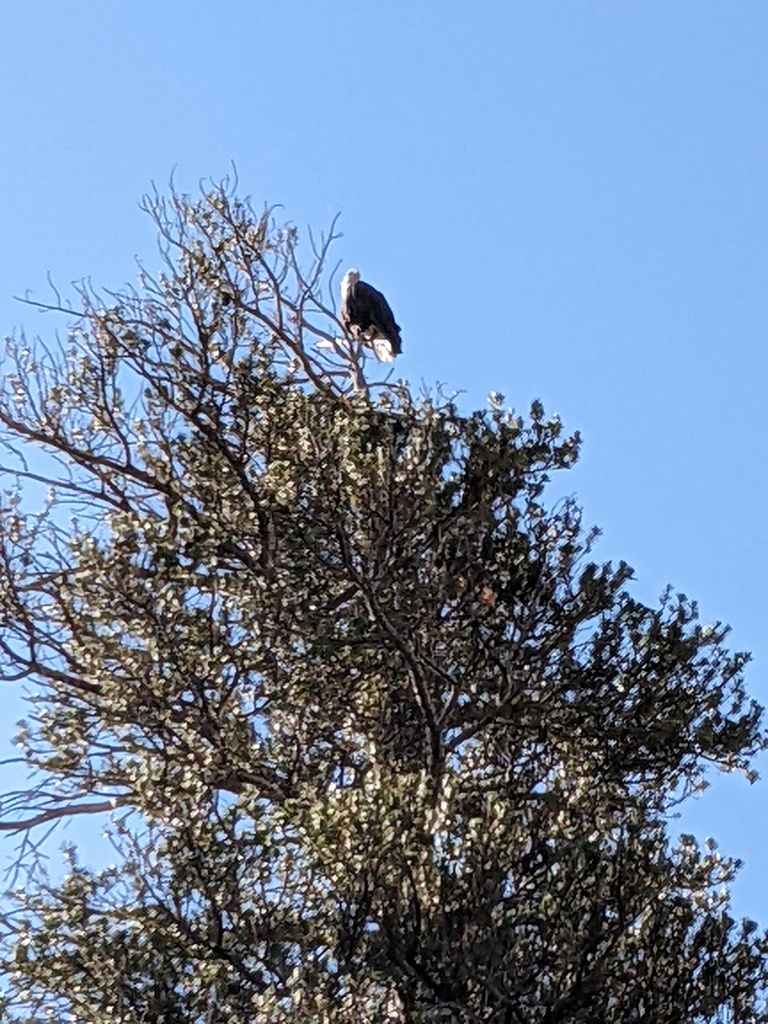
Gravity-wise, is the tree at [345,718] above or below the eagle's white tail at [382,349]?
below

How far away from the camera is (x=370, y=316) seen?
12.9 meters

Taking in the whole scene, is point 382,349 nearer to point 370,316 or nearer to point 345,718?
point 370,316

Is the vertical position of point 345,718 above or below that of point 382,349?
below

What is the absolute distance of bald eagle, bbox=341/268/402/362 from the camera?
12633 millimetres

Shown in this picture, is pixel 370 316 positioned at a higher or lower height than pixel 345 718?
higher

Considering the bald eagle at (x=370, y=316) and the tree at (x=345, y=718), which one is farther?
the bald eagle at (x=370, y=316)

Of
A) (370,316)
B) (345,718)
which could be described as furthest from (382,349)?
(345,718)

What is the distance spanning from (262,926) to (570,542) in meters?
3.33

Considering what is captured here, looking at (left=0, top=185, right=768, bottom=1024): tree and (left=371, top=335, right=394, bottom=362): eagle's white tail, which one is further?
(left=371, top=335, right=394, bottom=362): eagle's white tail

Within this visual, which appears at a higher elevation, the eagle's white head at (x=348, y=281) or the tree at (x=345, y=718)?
the eagle's white head at (x=348, y=281)

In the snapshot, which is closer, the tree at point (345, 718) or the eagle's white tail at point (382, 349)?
the tree at point (345, 718)

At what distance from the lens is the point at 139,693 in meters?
9.41

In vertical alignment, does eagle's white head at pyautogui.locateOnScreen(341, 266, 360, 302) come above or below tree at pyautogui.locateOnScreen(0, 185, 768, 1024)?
above

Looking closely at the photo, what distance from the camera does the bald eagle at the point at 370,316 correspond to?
12633 millimetres
